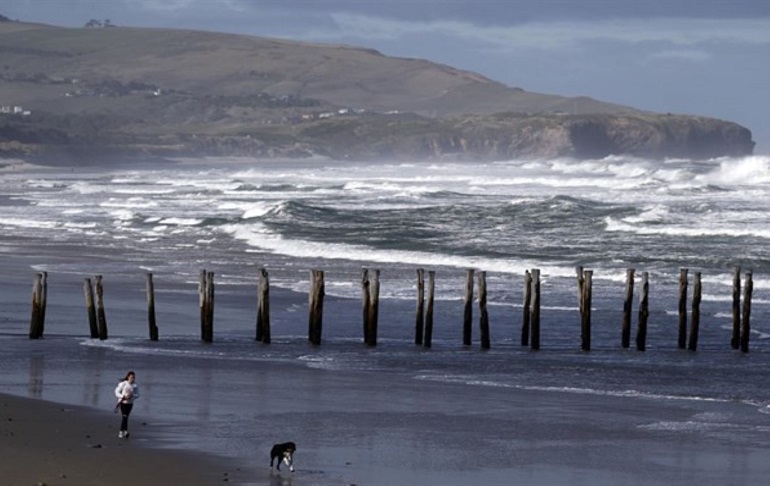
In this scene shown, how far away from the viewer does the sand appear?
14.1 m

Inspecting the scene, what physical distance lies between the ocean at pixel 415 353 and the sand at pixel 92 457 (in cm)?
41

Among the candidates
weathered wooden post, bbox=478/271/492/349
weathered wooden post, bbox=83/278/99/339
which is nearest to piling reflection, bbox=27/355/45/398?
weathered wooden post, bbox=83/278/99/339

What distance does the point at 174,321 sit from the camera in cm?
2648

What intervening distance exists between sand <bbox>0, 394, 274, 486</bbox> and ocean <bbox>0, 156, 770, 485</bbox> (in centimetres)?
41

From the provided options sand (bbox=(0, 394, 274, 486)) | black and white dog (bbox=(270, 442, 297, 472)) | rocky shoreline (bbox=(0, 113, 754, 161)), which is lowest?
sand (bbox=(0, 394, 274, 486))

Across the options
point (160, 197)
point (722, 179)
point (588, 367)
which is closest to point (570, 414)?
point (588, 367)

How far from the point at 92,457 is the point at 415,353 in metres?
8.74

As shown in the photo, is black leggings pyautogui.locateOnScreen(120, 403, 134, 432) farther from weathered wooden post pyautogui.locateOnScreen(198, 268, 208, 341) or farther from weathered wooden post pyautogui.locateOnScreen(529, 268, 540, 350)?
weathered wooden post pyautogui.locateOnScreen(529, 268, 540, 350)

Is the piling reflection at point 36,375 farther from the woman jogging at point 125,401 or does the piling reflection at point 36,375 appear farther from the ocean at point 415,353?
the woman jogging at point 125,401

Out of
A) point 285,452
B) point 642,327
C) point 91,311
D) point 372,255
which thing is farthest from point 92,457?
point 372,255

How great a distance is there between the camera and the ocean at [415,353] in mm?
16000

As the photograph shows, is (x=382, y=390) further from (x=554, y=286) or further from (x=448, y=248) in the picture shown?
(x=448, y=248)

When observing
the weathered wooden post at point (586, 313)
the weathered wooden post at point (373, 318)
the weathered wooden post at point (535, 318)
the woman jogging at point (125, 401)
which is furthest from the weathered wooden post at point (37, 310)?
the woman jogging at point (125, 401)

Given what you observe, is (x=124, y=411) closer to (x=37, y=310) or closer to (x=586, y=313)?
(x=37, y=310)
